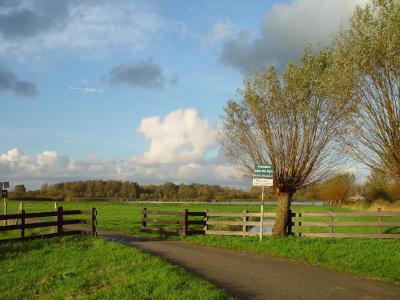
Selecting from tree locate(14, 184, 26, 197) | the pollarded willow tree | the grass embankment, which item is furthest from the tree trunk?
tree locate(14, 184, 26, 197)

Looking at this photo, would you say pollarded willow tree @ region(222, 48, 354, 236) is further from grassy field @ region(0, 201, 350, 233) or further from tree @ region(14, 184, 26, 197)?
tree @ region(14, 184, 26, 197)

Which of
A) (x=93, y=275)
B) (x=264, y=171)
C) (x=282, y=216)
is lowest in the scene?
(x=93, y=275)

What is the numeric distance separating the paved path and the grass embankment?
0.90 m

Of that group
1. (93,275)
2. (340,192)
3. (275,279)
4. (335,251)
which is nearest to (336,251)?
(335,251)

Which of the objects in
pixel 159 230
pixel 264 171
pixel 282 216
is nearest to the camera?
pixel 264 171

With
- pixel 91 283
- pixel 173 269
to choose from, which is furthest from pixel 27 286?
pixel 173 269

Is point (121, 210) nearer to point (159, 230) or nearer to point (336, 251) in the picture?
point (159, 230)

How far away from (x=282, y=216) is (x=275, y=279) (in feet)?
37.1

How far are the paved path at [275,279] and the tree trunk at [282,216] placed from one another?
21.2 feet

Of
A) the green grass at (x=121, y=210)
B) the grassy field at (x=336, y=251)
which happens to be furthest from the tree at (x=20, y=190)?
the grassy field at (x=336, y=251)

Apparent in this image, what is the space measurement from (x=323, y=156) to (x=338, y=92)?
13.9 feet

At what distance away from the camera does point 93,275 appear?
12.1m

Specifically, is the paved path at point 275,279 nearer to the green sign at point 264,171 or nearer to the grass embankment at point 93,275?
the grass embankment at point 93,275

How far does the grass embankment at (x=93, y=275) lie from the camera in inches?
393
